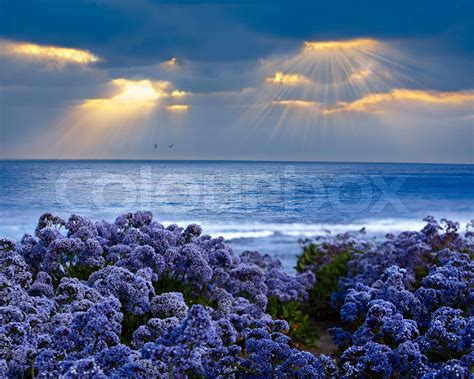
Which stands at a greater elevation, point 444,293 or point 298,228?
point 444,293

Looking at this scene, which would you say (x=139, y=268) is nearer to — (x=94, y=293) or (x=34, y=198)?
(x=94, y=293)

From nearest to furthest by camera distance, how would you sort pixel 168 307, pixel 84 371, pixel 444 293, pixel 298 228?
pixel 84 371 → pixel 168 307 → pixel 444 293 → pixel 298 228

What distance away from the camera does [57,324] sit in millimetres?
4980

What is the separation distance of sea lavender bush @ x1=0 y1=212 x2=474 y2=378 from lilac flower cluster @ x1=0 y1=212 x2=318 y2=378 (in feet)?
0.04

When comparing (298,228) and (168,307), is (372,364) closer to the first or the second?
(168,307)

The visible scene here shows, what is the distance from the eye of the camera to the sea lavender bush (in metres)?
3.97

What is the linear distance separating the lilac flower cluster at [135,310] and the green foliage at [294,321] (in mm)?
158

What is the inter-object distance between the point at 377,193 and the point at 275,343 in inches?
2217

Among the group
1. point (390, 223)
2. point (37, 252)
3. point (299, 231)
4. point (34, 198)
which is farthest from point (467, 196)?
point (37, 252)

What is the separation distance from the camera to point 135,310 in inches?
225

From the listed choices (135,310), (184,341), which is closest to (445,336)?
(184,341)

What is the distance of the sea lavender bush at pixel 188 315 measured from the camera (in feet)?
13.0

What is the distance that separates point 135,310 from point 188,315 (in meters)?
2.65

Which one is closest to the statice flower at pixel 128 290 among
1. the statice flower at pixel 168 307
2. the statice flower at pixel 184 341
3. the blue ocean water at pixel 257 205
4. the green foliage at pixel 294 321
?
the statice flower at pixel 168 307
